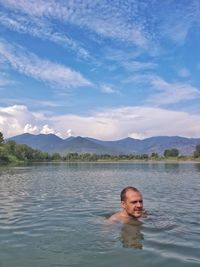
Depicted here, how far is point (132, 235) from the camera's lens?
1429 cm

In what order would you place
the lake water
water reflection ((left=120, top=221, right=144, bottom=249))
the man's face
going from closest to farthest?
the lake water, water reflection ((left=120, top=221, right=144, bottom=249)), the man's face

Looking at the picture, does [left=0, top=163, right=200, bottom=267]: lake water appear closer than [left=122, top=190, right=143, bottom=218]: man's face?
Yes

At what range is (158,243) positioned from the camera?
43.2 feet

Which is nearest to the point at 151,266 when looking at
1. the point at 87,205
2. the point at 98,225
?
the point at 98,225

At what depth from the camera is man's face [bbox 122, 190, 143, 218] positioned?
1502 cm

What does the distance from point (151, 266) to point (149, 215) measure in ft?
24.6

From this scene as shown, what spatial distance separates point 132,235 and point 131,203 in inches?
50.0

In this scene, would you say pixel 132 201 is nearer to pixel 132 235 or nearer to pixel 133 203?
pixel 133 203

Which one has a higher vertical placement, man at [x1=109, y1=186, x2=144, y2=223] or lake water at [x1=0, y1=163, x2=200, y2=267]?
man at [x1=109, y1=186, x2=144, y2=223]

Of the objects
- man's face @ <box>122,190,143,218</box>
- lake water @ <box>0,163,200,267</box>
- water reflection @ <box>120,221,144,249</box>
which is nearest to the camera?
lake water @ <box>0,163,200,267</box>

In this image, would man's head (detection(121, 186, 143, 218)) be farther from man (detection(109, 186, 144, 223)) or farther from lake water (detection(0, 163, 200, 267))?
lake water (detection(0, 163, 200, 267))

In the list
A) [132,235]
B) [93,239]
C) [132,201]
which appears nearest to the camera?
[93,239]

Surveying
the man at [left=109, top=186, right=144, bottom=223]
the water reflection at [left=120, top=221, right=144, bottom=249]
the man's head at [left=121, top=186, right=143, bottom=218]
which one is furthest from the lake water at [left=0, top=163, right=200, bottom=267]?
the man's head at [left=121, top=186, right=143, bottom=218]

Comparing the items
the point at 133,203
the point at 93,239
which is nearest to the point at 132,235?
the point at 133,203
